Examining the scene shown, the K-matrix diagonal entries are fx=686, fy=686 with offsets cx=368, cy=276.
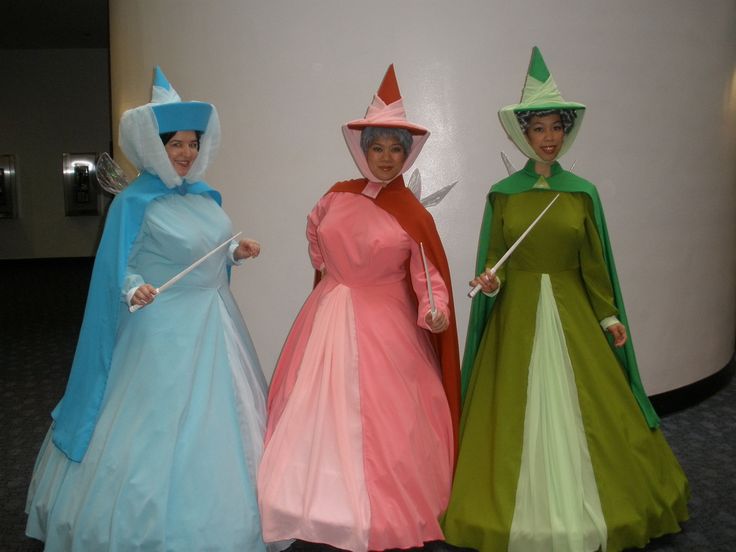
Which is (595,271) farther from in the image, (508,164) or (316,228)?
(316,228)

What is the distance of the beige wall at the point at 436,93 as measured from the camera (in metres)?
A: 3.03

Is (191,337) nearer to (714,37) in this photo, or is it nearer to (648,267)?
(648,267)

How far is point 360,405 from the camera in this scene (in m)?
2.12

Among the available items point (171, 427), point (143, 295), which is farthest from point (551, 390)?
point (143, 295)

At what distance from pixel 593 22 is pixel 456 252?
123cm

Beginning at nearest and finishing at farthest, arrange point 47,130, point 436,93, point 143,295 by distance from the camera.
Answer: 1. point 143,295
2. point 436,93
3. point 47,130

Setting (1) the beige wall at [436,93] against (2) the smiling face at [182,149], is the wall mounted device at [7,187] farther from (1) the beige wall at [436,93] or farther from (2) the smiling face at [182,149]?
(2) the smiling face at [182,149]

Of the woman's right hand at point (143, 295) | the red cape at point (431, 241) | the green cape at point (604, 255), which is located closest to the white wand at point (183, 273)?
the woman's right hand at point (143, 295)

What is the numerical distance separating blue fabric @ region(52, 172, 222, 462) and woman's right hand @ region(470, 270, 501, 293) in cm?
105

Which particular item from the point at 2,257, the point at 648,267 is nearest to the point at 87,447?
the point at 648,267

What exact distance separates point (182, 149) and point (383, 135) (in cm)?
65

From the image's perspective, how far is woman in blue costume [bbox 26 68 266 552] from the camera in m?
1.92

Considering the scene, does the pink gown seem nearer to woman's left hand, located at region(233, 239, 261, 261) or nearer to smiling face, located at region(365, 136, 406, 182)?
smiling face, located at region(365, 136, 406, 182)

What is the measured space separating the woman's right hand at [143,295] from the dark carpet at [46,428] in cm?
99
